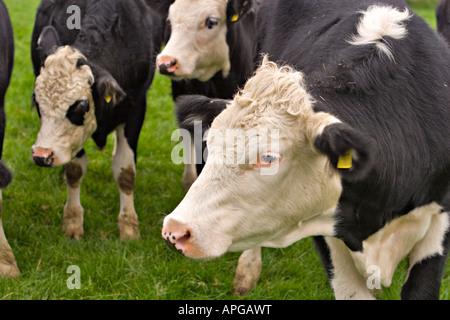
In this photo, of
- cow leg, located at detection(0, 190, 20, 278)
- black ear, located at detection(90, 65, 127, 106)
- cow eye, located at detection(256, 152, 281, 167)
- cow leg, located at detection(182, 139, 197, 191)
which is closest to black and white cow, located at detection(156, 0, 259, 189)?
black ear, located at detection(90, 65, 127, 106)

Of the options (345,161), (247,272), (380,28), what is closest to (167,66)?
(247,272)

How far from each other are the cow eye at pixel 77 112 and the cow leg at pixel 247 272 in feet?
5.33

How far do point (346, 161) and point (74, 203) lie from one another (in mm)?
3261

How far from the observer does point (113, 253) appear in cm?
487

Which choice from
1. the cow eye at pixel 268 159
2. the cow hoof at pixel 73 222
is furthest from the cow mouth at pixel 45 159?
the cow eye at pixel 268 159

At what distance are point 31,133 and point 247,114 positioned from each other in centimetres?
485

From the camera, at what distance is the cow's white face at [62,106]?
4.85 metres

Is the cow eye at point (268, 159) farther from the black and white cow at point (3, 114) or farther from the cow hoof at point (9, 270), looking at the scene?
the cow hoof at point (9, 270)

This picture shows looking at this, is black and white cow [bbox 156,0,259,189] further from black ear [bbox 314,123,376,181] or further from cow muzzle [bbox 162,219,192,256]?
black ear [bbox 314,123,376,181]

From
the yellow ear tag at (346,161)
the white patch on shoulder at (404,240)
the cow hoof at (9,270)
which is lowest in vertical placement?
the cow hoof at (9,270)

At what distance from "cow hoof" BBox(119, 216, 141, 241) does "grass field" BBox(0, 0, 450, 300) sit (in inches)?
2.7

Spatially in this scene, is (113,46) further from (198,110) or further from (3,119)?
(198,110)

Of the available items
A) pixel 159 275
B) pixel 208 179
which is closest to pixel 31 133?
pixel 159 275
